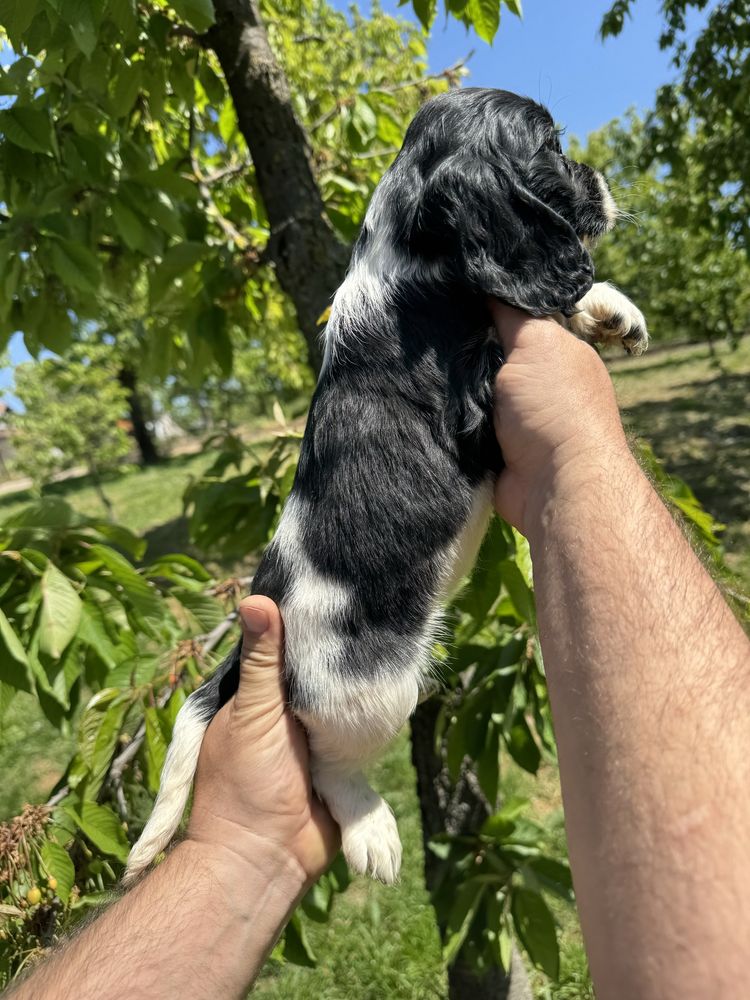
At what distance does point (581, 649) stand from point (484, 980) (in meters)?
2.55

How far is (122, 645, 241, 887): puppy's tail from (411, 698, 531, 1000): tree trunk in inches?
52.3

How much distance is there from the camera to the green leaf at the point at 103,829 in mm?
1636

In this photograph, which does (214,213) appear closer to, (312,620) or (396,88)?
(396,88)

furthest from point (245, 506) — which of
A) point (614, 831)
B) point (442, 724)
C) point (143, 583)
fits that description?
point (614, 831)

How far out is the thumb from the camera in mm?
1549

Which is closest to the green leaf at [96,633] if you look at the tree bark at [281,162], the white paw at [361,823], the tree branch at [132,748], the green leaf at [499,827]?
the tree branch at [132,748]

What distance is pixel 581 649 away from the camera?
1.13 m

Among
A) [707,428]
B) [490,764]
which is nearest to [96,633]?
[490,764]

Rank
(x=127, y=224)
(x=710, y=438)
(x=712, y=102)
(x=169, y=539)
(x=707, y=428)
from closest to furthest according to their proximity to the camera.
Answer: (x=127, y=224)
(x=712, y=102)
(x=710, y=438)
(x=169, y=539)
(x=707, y=428)

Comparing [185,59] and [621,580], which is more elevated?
[185,59]

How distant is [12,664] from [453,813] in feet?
6.54

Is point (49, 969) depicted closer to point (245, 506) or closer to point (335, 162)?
point (245, 506)

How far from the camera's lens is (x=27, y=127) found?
186 centimetres

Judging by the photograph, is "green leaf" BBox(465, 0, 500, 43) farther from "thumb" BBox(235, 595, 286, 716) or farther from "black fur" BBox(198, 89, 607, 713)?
"thumb" BBox(235, 595, 286, 716)
